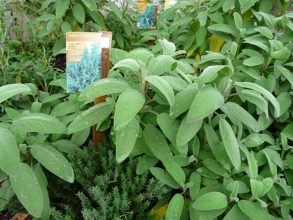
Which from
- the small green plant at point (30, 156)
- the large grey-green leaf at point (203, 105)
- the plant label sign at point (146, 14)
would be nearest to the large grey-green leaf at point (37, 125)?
the small green plant at point (30, 156)

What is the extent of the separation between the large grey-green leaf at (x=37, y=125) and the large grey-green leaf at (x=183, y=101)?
0.31 m

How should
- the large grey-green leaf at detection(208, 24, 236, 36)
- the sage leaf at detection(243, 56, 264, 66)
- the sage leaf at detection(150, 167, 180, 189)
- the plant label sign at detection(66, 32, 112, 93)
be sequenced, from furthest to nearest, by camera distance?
the large grey-green leaf at detection(208, 24, 236, 36)
the sage leaf at detection(243, 56, 264, 66)
the plant label sign at detection(66, 32, 112, 93)
the sage leaf at detection(150, 167, 180, 189)

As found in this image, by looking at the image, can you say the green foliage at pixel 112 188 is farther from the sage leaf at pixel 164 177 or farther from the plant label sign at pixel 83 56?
the plant label sign at pixel 83 56

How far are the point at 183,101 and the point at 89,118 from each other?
0.27m

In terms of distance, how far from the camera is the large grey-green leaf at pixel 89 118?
0.98 meters

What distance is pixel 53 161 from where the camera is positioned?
0.95 meters

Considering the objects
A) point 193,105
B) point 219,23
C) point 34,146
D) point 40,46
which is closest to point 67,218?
point 34,146

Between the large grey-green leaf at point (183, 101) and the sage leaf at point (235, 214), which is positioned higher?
the large grey-green leaf at point (183, 101)

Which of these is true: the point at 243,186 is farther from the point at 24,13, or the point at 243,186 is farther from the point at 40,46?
the point at 24,13

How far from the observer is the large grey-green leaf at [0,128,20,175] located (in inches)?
30.5

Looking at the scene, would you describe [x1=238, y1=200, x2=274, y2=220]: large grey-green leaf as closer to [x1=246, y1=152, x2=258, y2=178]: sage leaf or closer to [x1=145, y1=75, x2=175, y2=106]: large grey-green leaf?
Result: [x1=246, y1=152, x2=258, y2=178]: sage leaf

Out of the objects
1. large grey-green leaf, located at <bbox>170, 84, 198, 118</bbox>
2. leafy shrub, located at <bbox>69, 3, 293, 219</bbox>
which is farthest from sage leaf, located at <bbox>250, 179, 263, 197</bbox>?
large grey-green leaf, located at <bbox>170, 84, 198, 118</bbox>

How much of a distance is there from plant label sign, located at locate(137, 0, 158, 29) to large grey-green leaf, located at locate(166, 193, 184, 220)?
3.86 feet

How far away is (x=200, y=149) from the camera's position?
1.11 meters
